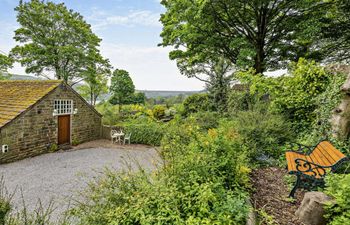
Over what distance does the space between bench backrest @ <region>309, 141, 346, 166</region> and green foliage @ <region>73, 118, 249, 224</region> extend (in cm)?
157

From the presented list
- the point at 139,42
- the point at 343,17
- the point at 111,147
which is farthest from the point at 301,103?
the point at 139,42

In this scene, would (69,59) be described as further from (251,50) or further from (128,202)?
(128,202)

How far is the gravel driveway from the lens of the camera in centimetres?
457

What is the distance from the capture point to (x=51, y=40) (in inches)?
642

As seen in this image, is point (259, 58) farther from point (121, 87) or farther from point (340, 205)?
point (121, 87)

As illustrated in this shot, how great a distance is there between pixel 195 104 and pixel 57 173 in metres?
9.21

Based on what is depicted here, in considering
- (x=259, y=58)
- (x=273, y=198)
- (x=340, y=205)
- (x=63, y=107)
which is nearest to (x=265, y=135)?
(x=273, y=198)

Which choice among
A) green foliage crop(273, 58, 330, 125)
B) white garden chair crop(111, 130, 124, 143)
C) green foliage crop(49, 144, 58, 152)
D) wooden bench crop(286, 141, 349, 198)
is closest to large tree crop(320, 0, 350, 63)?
green foliage crop(273, 58, 330, 125)

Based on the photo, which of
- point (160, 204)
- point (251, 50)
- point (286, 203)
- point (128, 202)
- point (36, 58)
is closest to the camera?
point (160, 204)

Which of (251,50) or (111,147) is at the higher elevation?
(251,50)

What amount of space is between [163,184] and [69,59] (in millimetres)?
18175

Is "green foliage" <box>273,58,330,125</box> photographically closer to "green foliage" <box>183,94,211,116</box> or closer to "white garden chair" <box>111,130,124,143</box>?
"green foliage" <box>183,94,211,116</box>

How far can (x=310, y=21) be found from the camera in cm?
813

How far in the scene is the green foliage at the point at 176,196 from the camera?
2.07 meters
